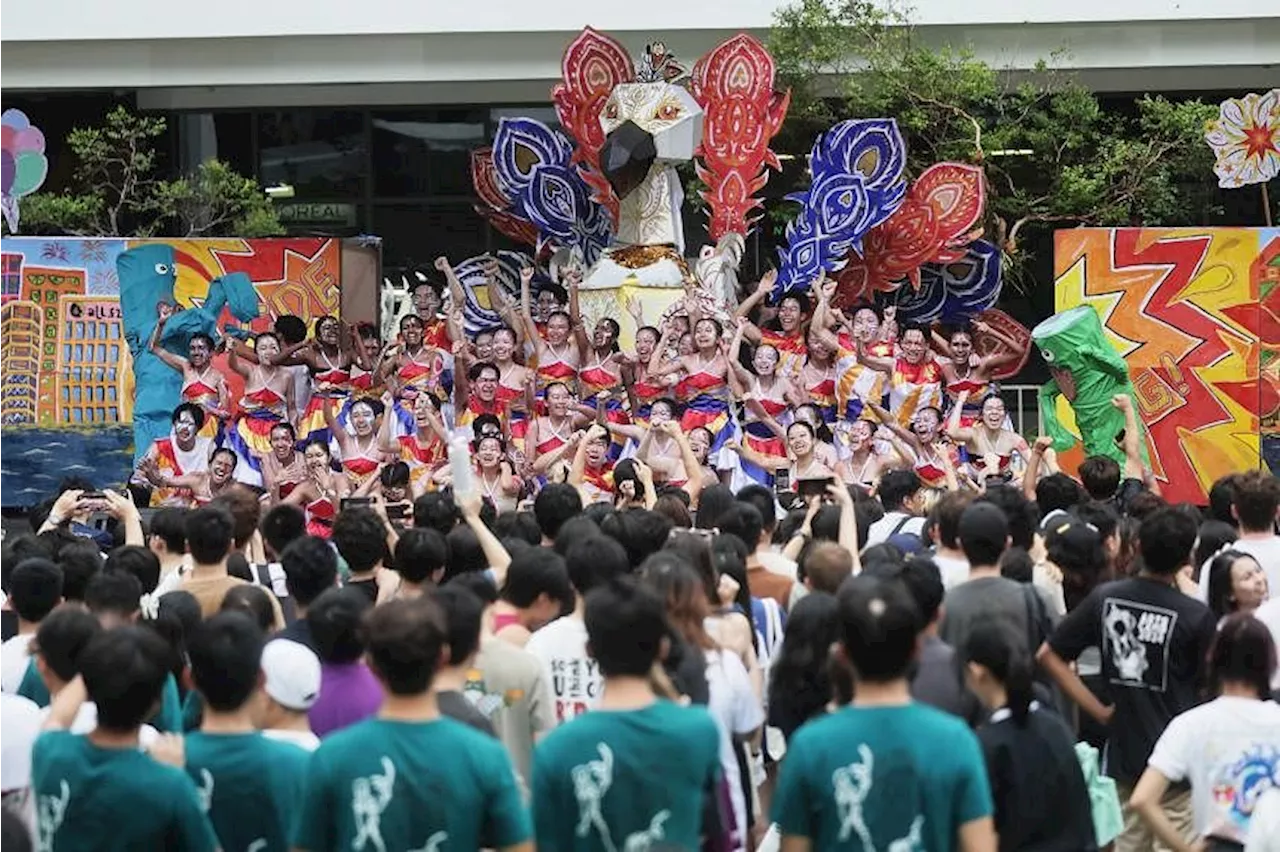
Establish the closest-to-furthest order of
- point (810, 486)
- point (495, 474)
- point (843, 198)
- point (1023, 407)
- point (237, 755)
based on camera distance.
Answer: point (237, 755)
point (810, 486)
point (495, 474)
point (843, 198)
point (1023, 407)

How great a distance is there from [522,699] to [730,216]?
10583 millimetres

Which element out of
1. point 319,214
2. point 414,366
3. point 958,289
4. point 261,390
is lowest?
point 261,390

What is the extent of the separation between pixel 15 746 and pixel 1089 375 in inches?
344

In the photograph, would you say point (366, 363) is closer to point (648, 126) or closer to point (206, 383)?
point (206, 383)

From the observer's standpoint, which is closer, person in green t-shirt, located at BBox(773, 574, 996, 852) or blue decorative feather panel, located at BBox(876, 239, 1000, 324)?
person in green t-shirt, located at BBox(773, 574, 996, 852)

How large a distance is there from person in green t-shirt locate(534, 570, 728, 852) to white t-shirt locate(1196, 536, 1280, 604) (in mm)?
2606

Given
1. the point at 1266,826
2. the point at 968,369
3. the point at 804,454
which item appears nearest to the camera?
the point at 1266,826

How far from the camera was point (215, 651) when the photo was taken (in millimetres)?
4516

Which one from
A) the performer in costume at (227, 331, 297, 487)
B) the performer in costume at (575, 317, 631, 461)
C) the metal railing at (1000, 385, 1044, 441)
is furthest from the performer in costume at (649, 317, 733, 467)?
the metal railing at (1000, 385, 1044, 441)

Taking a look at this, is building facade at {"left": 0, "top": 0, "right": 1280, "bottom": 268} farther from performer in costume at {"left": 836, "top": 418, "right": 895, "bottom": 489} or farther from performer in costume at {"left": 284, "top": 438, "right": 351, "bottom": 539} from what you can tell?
performer in costume at {"left": 284, "top": 438, "right": 351, "bottom": 539}

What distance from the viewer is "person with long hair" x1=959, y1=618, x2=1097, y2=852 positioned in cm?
467

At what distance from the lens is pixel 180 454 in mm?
13555

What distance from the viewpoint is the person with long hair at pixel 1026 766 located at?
467cm

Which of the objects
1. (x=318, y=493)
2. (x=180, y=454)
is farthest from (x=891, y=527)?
(x=180, y=454)
